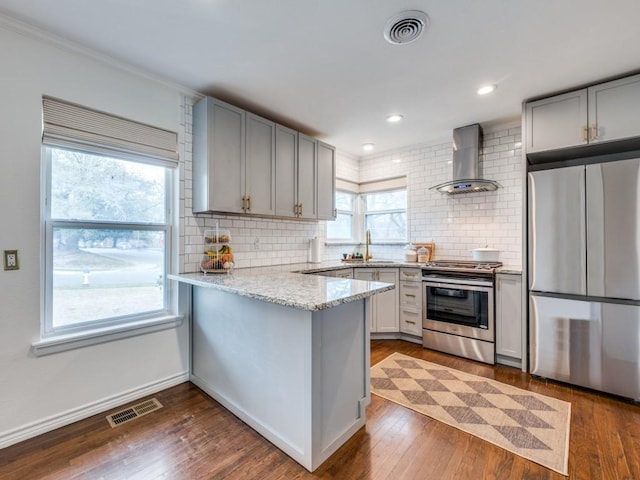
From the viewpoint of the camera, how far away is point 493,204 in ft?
11.6

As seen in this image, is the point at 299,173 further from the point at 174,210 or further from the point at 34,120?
the point at 34,120

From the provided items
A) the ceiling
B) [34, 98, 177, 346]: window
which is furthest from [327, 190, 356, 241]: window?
[34, 98, 177, 346]: window

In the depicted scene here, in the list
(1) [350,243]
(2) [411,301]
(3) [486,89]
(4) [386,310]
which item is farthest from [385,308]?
(3) [486,89]

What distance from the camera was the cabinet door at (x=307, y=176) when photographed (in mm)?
3393

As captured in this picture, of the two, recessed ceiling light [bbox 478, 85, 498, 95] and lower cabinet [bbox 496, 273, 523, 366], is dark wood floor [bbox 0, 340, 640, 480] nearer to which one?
A: lower cabinet [bbox 496, 273, 523, 366]

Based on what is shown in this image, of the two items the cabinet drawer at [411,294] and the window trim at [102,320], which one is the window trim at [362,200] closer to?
the cabinet drawer at [411,294]

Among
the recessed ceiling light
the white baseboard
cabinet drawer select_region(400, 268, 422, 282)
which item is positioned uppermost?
the recessed ceiling light

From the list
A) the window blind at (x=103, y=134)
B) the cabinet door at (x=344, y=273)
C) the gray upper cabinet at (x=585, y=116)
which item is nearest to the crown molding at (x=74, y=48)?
the window blind at (x=103, y=134)

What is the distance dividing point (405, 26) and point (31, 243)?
108 inches

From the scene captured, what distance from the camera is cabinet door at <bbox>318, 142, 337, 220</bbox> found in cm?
366

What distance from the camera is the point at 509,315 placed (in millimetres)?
2939

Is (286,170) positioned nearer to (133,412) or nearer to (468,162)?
(468,162)

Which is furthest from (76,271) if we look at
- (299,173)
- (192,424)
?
(299,173)

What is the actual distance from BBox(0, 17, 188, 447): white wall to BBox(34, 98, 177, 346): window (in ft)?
0.28
